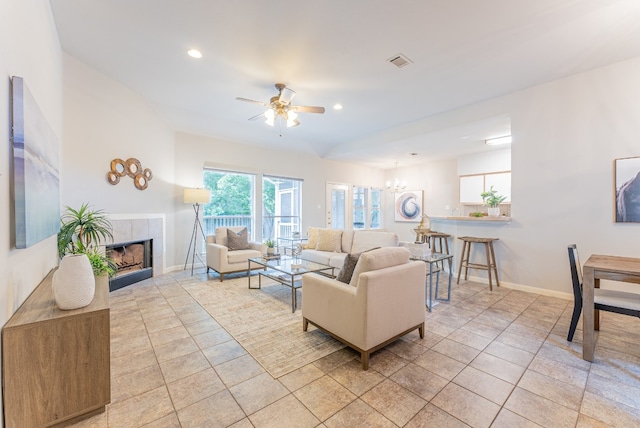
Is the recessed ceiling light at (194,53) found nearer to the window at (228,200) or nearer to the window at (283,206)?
the window at (228,200)

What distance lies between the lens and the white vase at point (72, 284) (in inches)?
61.7

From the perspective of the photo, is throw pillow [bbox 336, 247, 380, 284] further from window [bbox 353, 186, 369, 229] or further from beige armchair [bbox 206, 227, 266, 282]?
window [bbox 353, 186, 369, 229]

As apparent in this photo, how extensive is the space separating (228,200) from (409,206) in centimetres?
557

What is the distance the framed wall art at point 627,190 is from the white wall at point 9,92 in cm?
566

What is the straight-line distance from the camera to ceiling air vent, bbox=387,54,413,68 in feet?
9.91

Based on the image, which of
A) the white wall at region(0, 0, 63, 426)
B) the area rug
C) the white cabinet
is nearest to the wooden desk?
the area rug

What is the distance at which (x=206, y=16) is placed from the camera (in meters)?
2.44

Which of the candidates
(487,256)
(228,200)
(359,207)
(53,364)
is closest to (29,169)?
(53,364)

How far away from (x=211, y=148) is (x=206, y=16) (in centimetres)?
346

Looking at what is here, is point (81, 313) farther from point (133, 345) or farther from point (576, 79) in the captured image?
point (576, 79)

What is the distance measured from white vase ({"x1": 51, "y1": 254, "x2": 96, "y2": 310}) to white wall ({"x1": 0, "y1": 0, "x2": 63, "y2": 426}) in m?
0.20

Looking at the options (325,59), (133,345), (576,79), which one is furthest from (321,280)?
(576,79)

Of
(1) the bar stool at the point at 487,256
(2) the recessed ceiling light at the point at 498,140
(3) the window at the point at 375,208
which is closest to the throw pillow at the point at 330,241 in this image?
(1) the bar stool at the point at 487,256

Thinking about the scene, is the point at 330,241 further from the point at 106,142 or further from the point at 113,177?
the point at 106,142
